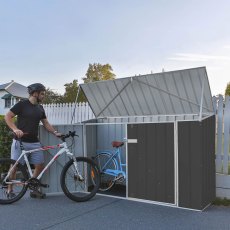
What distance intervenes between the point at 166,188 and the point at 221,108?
1.60m

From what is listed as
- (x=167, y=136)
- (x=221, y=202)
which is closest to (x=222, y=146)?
(x=221, y=202)

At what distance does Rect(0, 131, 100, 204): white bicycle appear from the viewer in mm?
5383

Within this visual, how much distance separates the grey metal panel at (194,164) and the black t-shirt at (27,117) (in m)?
2.28

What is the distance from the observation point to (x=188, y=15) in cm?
876

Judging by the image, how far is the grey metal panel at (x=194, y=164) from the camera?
481 centimetres

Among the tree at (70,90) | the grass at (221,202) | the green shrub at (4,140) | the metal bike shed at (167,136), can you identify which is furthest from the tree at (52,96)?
the grass at (221,202)

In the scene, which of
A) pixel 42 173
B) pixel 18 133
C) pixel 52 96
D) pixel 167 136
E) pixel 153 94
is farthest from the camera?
Answer: pixel 52 96

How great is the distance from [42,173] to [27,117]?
957 mm

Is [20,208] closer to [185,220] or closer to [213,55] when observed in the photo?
[185,220]

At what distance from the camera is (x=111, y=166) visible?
21.1ft

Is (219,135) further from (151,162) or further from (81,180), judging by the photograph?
(81,180)

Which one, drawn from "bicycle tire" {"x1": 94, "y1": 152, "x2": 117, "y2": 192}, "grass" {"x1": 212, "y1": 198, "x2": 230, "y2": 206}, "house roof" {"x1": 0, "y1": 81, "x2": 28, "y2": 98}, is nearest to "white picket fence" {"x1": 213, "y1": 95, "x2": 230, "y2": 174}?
"grass" {"x1": 212, "y1": 198, "x2": 230, "y2": 206}

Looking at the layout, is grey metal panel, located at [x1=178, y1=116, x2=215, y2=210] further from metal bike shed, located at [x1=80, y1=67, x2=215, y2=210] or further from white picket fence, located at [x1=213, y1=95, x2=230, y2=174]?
white picket fence, located at [x1=213, y1=95, x2=230, y2=174]

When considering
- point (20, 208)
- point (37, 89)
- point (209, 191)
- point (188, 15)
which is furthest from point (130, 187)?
point (188, 15)
